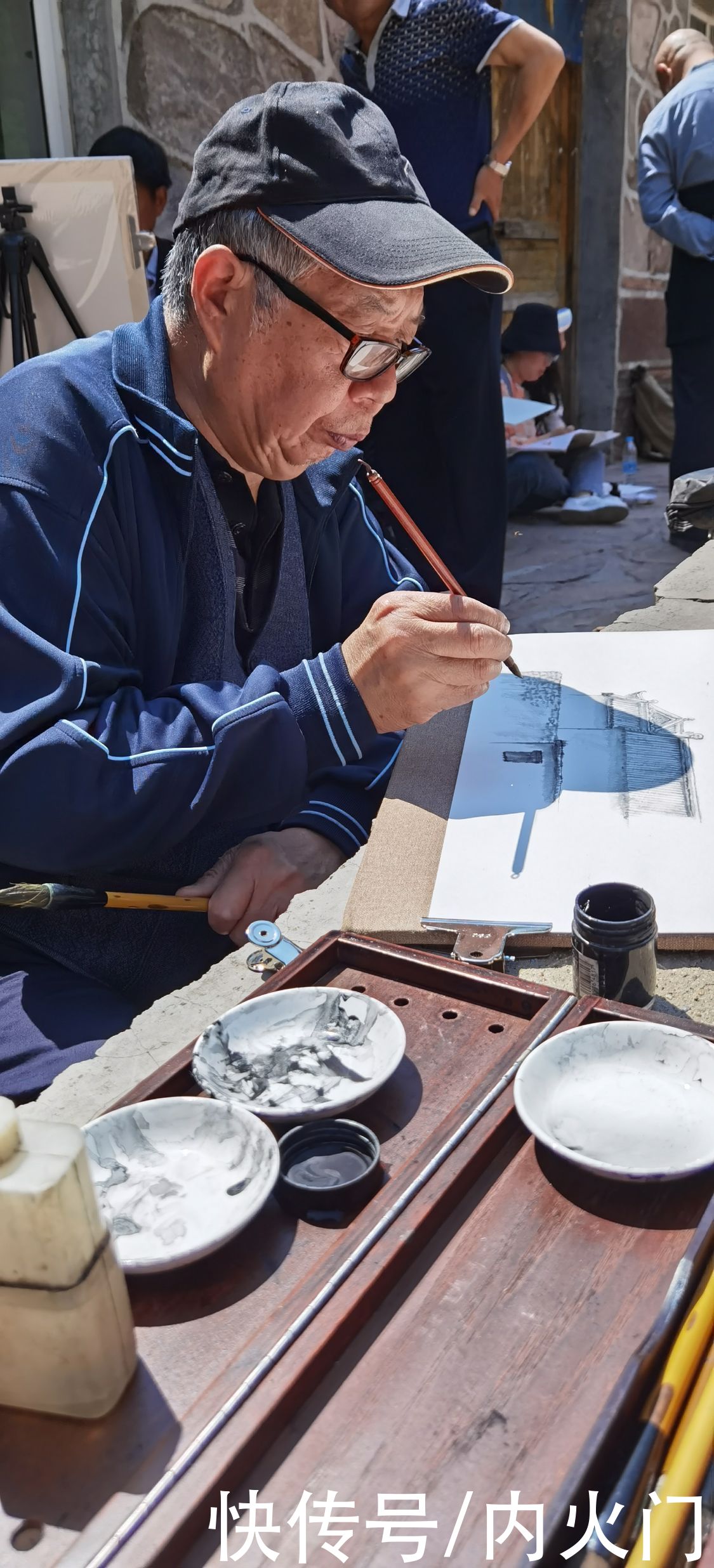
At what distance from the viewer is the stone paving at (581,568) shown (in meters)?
4.33

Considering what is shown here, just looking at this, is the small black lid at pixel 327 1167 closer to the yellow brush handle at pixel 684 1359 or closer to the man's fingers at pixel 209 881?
the yellow brush handle at pixel 684 1359

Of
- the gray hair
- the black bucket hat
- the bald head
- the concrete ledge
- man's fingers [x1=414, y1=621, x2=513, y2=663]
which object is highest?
the bald head

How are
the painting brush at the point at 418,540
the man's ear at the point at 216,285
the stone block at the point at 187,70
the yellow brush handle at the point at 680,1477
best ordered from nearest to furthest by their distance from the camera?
the yellow brush handle at the point at 680,1477 < the man's ear at the point at 216,285 < the painting brush at the point at 418,540 < the stone block at the point at 187,70

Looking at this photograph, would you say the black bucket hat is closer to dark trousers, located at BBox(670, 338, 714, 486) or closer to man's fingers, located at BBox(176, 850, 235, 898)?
dark trousers, located at BBox(670, 338, 714, 486)

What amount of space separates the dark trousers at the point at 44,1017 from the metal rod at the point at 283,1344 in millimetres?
577

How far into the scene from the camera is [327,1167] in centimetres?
83

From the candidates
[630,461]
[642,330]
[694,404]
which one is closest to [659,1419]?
[694,404]

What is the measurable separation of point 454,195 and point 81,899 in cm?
271

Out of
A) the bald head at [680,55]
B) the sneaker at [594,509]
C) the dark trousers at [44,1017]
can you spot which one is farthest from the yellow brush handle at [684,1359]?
the sneaker at [594,509]

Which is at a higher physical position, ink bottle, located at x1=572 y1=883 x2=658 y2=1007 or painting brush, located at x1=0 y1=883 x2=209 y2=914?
ink bottle, located at x1=572 y1=883 x2=658 y2=1007

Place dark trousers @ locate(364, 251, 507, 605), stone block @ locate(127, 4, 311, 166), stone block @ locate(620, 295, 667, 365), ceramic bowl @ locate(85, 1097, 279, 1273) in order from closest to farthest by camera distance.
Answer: ceramic bowl @ locate(85, 1097, 279, 1273)
dark trousers @ locate(364, 251, 507, 605)
stone block @ locate(127, 4, 311, 166)
stone block @ locate(620, 295, 667, 365)

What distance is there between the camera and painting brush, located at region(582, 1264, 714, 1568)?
600 mm

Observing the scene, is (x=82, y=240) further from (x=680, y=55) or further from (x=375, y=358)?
(x=680, y=55)

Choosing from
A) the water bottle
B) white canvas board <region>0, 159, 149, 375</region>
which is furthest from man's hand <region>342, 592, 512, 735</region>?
the water bottle
